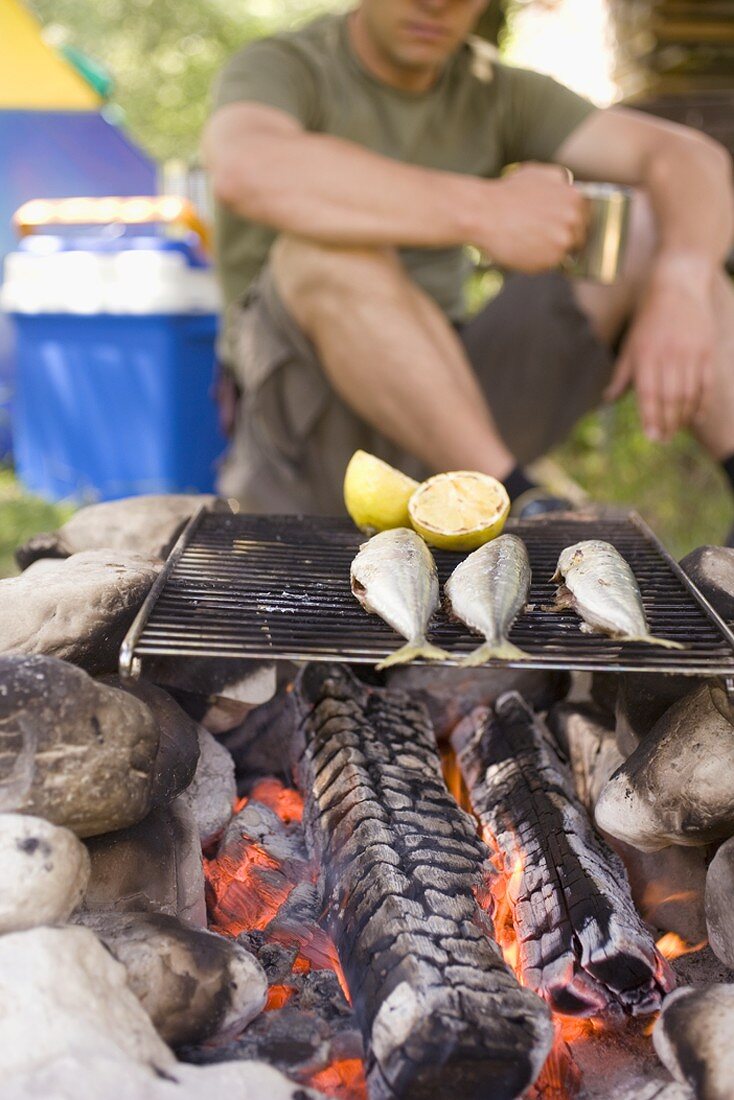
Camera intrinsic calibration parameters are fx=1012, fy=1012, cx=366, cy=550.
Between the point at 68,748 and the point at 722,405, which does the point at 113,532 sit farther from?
the point at 722,405

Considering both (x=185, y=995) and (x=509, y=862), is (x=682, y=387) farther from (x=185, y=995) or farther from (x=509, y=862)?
(x=185, y=995)

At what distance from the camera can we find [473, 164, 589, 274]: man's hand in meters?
3.58

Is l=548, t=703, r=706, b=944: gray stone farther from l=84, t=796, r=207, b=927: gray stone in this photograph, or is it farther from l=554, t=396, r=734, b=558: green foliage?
l=554, t=396, r=734, b=558: green foliage

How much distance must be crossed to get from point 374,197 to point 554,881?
96.8 inches

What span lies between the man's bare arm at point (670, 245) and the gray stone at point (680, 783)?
200cm

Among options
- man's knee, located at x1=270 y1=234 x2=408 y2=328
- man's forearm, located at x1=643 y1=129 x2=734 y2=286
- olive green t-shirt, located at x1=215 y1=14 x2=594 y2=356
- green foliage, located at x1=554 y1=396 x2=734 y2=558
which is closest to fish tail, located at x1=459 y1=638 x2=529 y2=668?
man's knee, located at x1=270 y1=234 x2=408 y2=328

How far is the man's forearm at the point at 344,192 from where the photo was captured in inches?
137

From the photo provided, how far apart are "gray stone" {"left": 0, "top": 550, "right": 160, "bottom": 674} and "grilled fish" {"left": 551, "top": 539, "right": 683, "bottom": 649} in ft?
2.72

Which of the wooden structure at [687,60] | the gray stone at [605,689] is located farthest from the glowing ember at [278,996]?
the wooden structure at [687,60]

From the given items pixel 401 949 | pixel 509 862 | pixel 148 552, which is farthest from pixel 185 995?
pixel 148 552

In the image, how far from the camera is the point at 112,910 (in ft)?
5.71

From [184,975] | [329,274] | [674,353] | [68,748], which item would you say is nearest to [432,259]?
[329,274]

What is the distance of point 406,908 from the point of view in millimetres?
1640

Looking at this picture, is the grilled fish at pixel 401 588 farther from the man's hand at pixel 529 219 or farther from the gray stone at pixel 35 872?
the man's hand at pixel 529 219
